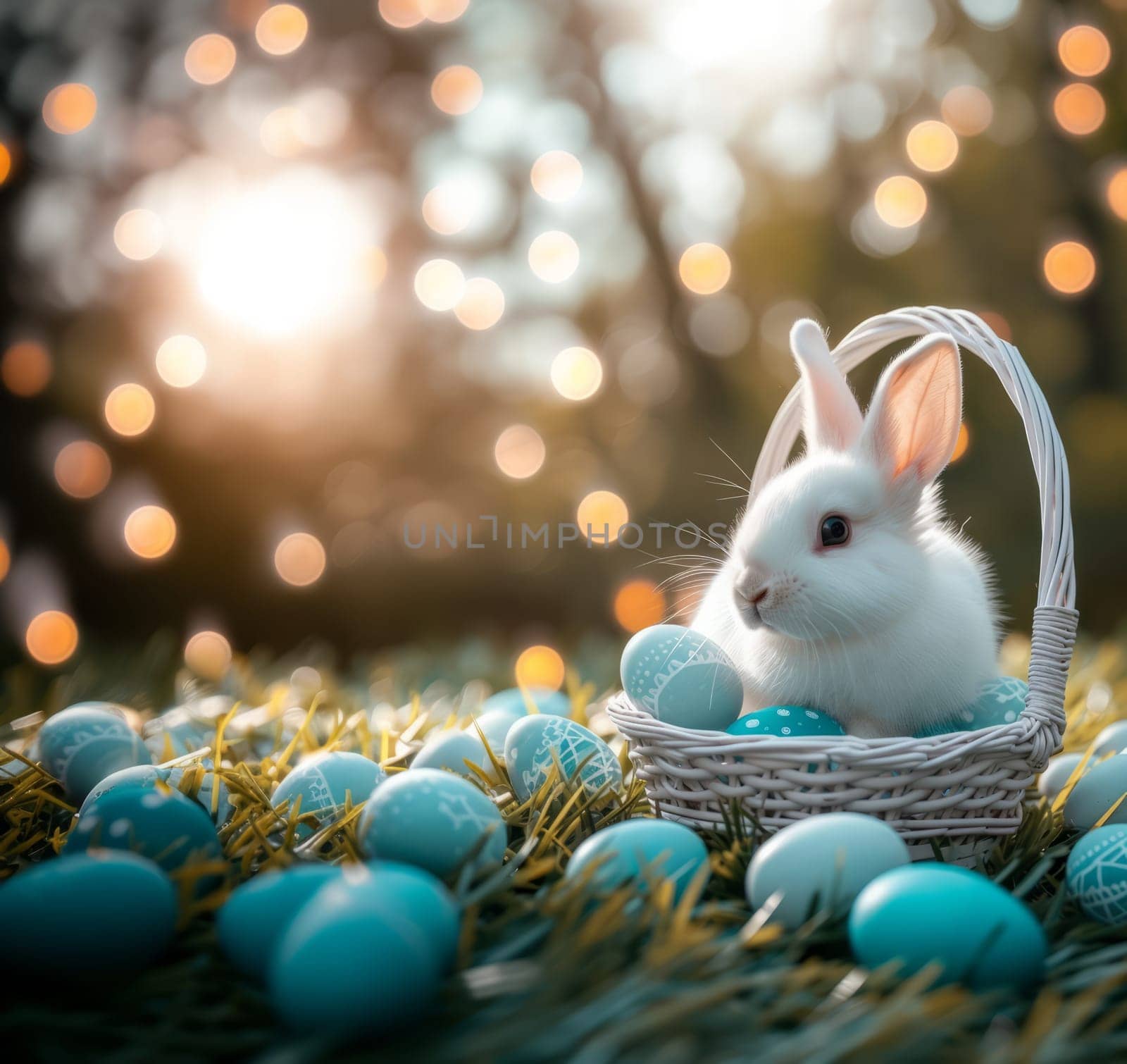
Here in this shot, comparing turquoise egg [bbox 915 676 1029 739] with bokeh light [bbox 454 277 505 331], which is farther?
bokeh light [bbox 454 277 505 331]

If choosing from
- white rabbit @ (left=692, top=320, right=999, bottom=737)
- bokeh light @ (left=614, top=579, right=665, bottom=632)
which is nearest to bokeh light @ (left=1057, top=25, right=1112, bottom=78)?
bokeh light @ (left=614, top=579, right=665, bottom=632)

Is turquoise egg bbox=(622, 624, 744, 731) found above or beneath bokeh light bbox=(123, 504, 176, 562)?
beneath

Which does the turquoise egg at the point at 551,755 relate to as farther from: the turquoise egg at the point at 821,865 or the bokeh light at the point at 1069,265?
the bokeh light at the point at 1069,265

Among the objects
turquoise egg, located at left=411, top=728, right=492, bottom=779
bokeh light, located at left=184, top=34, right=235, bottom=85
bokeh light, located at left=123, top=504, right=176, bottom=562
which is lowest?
turquoise egg, located at left=411, top=728, right=492, bottom=779

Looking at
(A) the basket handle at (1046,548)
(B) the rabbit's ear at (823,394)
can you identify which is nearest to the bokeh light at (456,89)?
(B) the rabbit's ear at (823,394)

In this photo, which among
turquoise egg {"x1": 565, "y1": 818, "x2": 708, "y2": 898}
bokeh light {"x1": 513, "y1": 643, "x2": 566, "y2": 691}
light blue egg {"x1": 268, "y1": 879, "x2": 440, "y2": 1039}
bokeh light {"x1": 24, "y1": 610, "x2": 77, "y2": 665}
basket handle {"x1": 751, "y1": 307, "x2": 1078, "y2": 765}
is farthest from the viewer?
bokeh light {"x1": 24, "y1": 610, "x2": 77, "y2": 665}

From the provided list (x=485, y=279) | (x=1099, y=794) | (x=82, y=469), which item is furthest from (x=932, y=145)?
(x=82, y=469)

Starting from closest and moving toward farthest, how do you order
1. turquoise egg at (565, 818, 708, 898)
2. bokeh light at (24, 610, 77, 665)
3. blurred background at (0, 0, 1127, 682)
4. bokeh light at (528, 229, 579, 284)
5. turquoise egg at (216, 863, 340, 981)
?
turquoise egg at (216, 863, 340, 981), turquoise egg at (565, 818, 708, 898), bokeh light at (24, 610, 77, 665), blurred background at (0, 0, 1127, 682), bokeh light at (528, 229, 579, 284)

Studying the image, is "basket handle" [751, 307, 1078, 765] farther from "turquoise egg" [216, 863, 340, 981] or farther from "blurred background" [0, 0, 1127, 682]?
"blurred background" [0, 0, 1127, 682]
